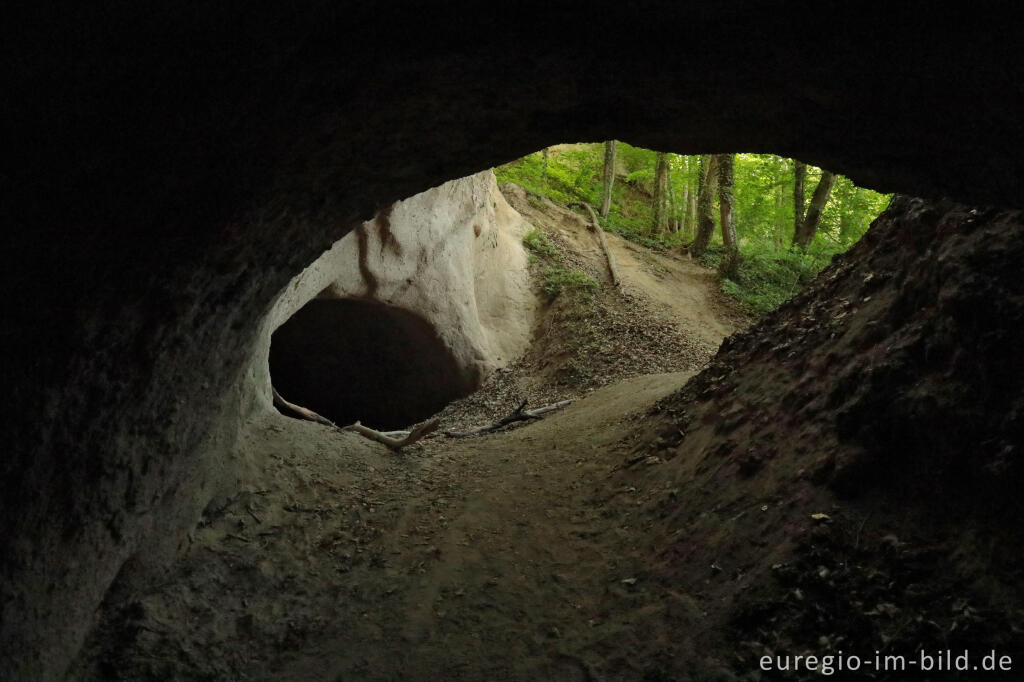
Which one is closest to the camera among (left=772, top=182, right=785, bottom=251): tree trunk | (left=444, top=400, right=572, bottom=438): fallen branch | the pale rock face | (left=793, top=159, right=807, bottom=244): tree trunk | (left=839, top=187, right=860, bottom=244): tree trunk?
(left=444, top=400, right=572, bottom=438): fallen branch

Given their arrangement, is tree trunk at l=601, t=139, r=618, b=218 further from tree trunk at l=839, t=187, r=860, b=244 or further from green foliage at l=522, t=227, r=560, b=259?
tree trunk at l=839, t=187, r=860, b=244

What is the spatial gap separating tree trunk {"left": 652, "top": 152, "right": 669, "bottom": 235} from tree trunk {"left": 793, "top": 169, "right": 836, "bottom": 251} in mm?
5047

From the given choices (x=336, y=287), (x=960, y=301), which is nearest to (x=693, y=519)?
(x=960, y=301)

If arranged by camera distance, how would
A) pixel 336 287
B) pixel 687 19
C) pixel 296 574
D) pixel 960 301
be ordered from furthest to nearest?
pixel 336 287, pixel 296 574, pixel 960 301, pixel 687 19

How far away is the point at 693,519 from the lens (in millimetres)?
5324

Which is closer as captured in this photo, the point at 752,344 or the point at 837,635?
Result: the point at 837,635

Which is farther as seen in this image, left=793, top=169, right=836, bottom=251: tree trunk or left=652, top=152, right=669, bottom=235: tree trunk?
left=652, top=152, right=669, bottom=235: tree trunk

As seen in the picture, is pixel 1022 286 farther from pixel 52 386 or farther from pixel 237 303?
pixel 52 386

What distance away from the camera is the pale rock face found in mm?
10680

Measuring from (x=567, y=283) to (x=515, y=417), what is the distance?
194 inches

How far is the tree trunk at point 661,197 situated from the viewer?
20.5m

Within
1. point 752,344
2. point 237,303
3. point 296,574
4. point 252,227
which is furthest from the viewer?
point 752,344

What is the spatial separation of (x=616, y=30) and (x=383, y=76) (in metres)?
1.14

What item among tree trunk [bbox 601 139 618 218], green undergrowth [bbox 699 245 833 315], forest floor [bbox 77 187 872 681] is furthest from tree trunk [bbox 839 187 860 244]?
forest floor [bbox 77 187 872 681]
